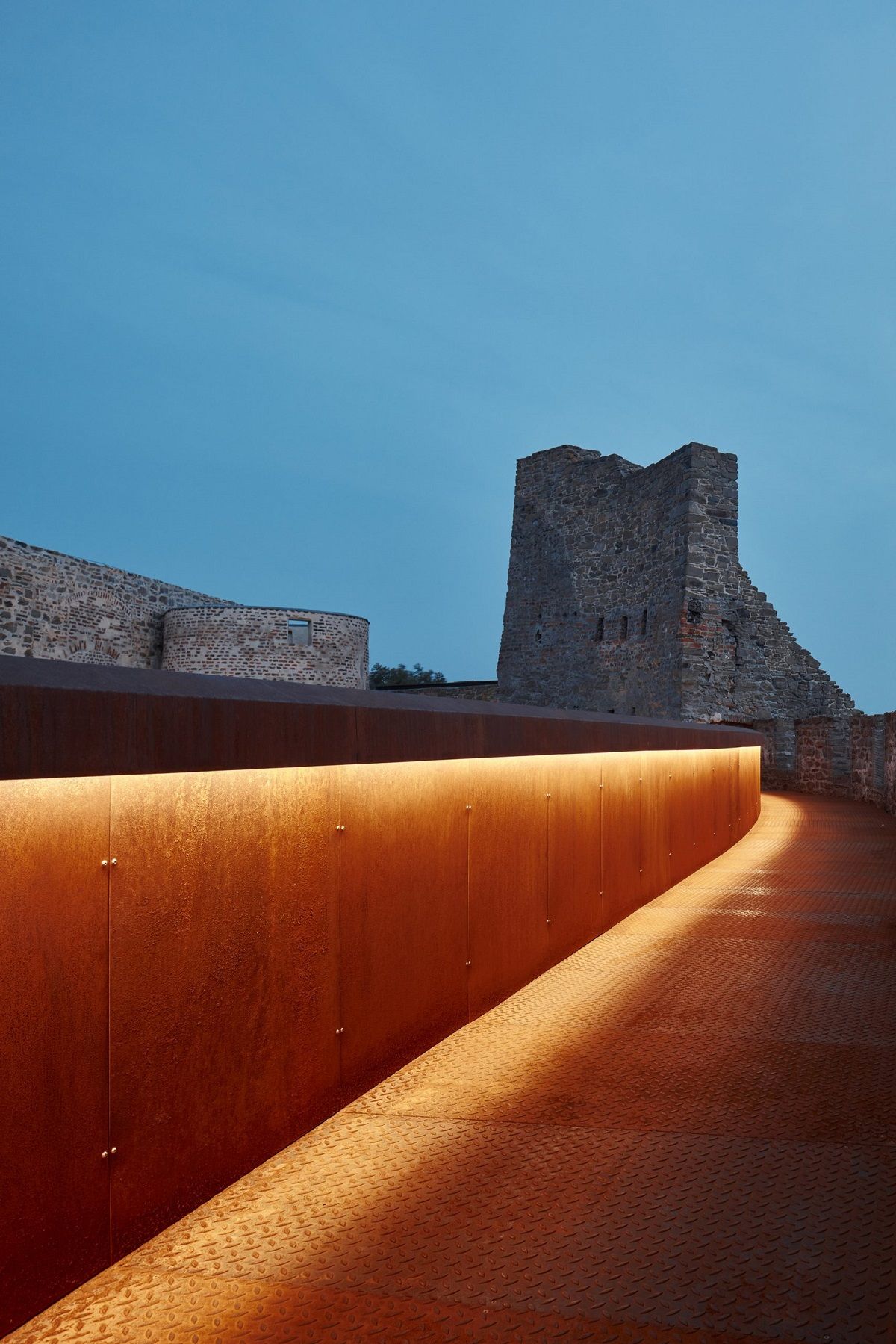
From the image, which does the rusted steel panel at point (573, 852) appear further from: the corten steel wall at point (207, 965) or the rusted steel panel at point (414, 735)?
the rusted steel panel at point (414, 735)

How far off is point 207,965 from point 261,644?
2580cm

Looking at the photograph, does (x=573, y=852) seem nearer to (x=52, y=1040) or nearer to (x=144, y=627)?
(x=52, y=1040)

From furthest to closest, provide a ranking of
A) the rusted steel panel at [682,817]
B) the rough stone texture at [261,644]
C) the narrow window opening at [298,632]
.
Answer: the narrow window opening at [298,632] < the rough stone texture at [261,644] < the rusted steel panel at [682,817]

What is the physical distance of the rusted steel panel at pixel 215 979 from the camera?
8.03 feet

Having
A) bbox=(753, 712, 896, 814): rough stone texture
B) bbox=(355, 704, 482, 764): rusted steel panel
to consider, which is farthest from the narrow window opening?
bbox=(355, 704, 482, 764): rusted steel panel

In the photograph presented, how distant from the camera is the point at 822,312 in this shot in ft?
581

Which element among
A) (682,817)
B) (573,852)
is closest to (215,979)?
(573,852)

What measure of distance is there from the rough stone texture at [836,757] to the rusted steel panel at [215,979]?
37.5 ft

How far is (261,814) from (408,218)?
203372 millimetres

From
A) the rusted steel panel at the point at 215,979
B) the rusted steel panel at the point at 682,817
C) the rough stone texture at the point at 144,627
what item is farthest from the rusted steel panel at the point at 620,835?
the rough stone texture at the point at 144,627

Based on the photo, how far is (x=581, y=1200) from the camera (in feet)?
9.00

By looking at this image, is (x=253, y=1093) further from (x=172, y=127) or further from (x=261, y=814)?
(x=172, y=127)

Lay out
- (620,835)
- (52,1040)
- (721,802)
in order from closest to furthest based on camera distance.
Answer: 1. (52,1040)
2. (620,835)
3. (721,802)

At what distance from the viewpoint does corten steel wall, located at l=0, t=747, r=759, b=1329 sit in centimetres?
218
